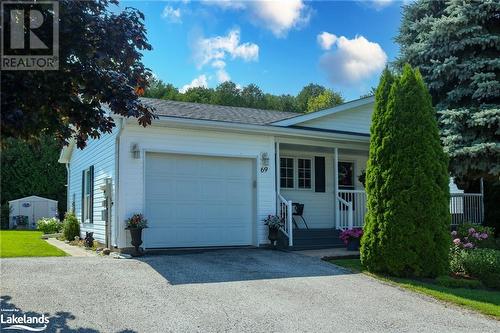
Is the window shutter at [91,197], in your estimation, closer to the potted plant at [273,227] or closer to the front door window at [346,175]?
the potted plant at [273,227]

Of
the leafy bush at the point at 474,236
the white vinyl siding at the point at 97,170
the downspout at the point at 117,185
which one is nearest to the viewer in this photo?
the downspout at the point at 117,185

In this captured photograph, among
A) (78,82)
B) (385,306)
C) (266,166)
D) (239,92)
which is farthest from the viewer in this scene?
(239,92)

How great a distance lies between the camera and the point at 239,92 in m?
53.1

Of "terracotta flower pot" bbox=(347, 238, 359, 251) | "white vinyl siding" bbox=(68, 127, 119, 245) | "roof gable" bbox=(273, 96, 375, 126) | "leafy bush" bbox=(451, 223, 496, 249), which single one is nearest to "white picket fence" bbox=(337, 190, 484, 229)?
"terracotta flower pot" bbox=(347, 238, 359, 251)

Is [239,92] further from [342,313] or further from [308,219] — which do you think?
[342,313]

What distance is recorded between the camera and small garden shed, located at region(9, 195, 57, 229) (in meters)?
30.6

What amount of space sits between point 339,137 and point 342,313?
7.35 meters

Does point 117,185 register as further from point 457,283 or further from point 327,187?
point 457,283

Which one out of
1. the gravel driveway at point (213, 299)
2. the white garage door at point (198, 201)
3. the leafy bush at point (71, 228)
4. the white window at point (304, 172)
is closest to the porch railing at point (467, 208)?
the white window at point (304, 172)

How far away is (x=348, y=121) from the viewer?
15219 mm

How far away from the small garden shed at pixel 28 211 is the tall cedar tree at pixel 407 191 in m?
25.3

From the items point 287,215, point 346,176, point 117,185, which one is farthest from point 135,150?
point 346,176

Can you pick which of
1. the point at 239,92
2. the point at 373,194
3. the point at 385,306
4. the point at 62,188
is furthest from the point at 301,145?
the point at 239,92

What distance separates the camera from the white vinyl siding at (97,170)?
470 inches
